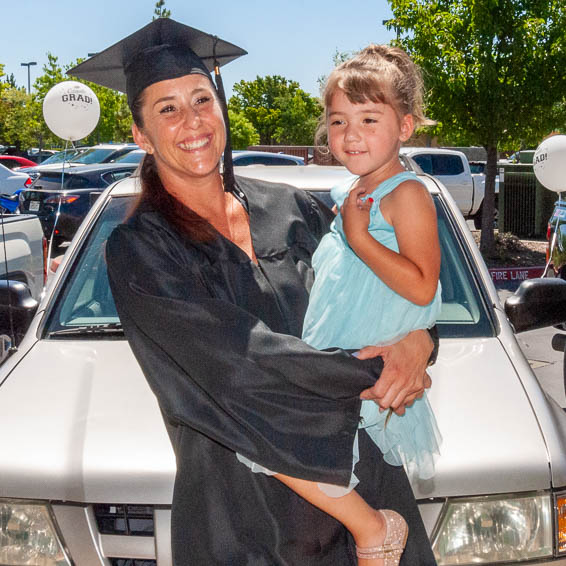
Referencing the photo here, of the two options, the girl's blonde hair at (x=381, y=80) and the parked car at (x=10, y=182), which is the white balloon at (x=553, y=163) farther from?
the girl's blonde hair at (x=381, y=80)

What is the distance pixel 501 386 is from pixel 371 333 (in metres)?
0.81

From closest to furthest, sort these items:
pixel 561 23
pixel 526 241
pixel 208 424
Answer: pixel 208 424
pixel 561 23
pixel 526 241

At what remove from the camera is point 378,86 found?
213cm

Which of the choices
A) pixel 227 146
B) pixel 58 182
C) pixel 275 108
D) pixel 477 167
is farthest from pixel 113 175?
pixel 275 108

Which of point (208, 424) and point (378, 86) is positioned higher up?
point (378, 86)

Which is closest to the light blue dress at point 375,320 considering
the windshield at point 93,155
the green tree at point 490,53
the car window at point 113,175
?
the green tree at point 490,53

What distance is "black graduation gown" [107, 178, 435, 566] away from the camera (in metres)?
1.78

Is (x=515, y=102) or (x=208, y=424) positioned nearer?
(x=208, y=424)

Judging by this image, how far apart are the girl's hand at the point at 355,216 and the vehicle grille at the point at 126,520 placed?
34.1 inches

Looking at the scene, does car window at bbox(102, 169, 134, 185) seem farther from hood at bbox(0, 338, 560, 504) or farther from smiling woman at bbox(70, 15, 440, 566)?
smiling woman at bbox(70, 15, 440, 566)

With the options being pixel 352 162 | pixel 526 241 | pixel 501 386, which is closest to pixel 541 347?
pixel 501 386

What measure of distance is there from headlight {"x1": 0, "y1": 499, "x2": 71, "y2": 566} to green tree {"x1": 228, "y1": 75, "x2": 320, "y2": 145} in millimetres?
52159

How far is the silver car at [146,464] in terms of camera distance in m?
2.12

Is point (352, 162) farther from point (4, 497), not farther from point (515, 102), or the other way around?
point (515, 102)
